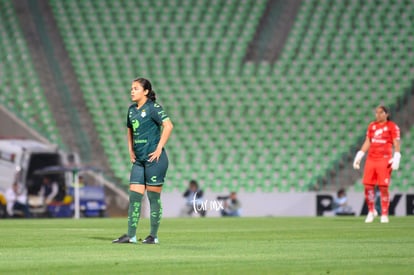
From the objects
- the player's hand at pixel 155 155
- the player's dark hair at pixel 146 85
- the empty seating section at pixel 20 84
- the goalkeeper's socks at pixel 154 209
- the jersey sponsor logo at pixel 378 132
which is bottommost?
the goalkeeper's socks at pixel 154 209

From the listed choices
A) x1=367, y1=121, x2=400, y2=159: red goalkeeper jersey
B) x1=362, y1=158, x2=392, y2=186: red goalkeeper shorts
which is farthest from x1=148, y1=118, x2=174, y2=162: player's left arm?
x1=362, y1=158, x2=392, y2=186: red goalkeeper shorts

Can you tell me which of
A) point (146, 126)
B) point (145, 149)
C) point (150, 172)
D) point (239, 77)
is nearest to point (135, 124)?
point (146, 126)

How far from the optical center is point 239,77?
32125mm

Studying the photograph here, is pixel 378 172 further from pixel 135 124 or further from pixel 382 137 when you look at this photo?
pixel 135 124

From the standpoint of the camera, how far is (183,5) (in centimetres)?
3391

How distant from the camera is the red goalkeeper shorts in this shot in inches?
748

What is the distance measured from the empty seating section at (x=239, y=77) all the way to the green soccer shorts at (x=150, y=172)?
18.1 m

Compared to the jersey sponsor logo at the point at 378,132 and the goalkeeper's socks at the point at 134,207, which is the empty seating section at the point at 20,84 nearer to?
the jersey sponsor logo at the point at 378,132

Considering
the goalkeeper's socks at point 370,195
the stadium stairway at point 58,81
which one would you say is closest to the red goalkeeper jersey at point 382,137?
the goalkeeper's socks at point 370,195

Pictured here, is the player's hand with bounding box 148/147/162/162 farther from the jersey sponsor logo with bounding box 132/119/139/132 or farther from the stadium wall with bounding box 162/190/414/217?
the stadium wall with bounding box 162/190/414/217

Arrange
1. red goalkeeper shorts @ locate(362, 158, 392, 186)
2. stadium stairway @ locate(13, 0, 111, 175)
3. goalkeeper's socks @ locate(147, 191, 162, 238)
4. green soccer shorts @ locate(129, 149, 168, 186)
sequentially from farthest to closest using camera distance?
stadium stairway @ locate(13, 0, 111, 175)
red goalkeeper shorts @ locate(362, 158, 392, 186)
goalkeeper's socks @ locate(147, 191, 162, 238)
green soccer shorts @ locate(129, 149, 168, 186)

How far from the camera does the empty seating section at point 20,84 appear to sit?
3128 centimetres

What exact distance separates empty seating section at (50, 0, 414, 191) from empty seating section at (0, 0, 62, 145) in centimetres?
137

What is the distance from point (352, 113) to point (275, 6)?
477cm
